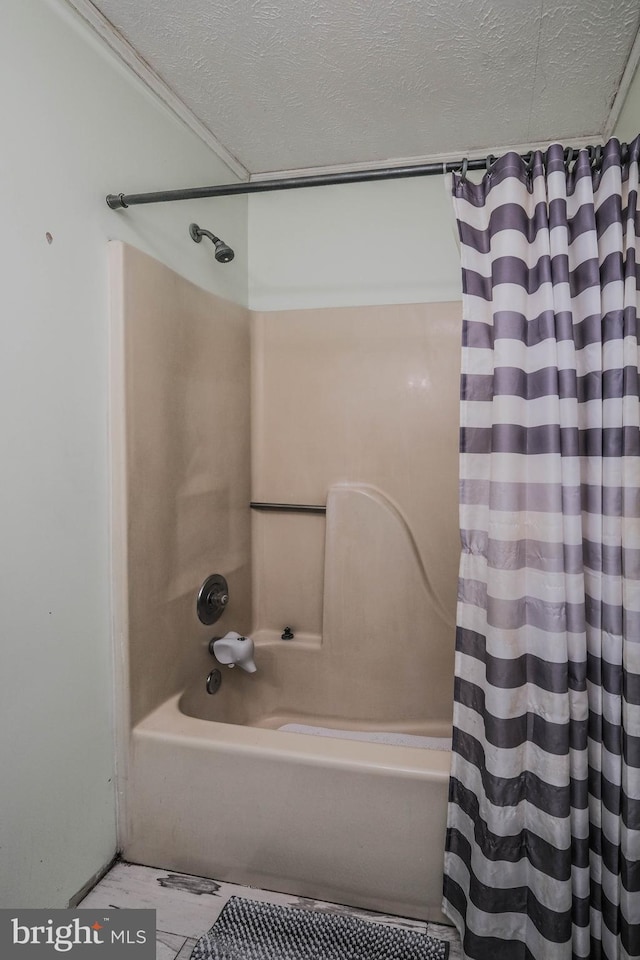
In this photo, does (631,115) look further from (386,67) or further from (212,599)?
(212,599)

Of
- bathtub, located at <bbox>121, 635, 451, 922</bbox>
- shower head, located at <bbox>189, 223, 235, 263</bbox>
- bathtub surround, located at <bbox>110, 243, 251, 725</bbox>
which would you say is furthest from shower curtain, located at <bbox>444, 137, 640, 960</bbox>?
bathtub surround, located at <bbox>110, 243, 251, 725</bbox>

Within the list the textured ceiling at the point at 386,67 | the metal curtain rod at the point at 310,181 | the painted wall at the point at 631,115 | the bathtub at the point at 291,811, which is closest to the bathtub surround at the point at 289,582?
the bathtub at the point at 291,811

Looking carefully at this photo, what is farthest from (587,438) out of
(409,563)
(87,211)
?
(87,211)

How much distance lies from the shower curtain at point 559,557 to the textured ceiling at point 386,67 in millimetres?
526

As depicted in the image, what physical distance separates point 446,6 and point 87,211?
103 cm

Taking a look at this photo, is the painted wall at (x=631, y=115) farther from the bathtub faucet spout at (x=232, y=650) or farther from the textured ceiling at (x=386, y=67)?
the bathtub faucet spout at (x=232, y=650)

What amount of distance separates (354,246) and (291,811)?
196 centimetres

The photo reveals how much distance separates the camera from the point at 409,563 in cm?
204

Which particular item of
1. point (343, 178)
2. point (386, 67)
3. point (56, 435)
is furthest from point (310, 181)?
point (56, 435)

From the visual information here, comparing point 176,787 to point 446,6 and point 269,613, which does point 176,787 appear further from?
point 446,6

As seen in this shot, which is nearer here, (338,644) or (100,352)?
(100,352)

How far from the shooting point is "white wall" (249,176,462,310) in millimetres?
2062

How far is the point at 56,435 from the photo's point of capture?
1.26m

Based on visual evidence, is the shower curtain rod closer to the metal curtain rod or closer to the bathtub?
the metal curtain rod
